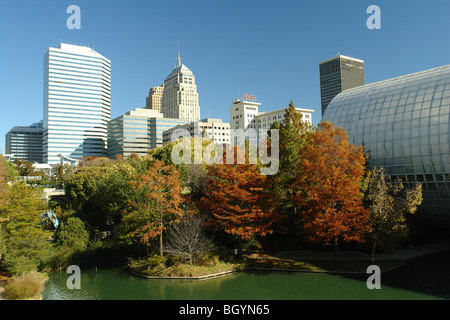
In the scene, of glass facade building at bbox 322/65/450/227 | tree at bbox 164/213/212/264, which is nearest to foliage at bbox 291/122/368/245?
tree at bbox 164/213/212/264

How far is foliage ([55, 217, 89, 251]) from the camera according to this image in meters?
36.2

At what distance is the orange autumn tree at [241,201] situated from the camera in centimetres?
3234

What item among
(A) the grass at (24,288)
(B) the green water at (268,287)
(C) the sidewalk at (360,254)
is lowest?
(B) the green water at (268,287)

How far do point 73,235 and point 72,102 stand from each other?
15043cm

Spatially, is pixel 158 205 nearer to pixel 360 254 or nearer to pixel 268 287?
pixel 268 287

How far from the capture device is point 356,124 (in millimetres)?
46312

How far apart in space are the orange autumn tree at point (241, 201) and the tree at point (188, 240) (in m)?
1.69

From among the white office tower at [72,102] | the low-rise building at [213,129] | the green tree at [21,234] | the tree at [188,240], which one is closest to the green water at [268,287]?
the green tree at [21,234]

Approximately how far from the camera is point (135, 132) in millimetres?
167500

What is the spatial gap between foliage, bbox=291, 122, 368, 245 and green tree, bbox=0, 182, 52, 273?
24205 millimetres

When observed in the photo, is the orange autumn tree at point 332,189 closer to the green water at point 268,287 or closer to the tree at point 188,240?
the green water at point 268,287
